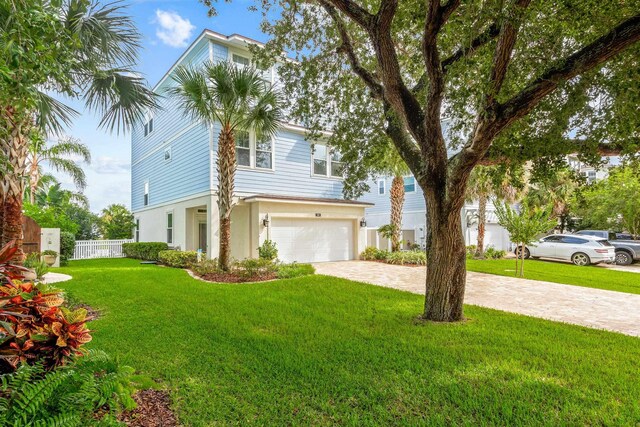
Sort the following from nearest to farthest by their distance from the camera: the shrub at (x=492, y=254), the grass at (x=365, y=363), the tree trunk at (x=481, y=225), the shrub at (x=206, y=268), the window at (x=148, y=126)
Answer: the grass at (x=365, y=363), the shrub at (x=206, y=268), the tree trunk at (x=481, y=225), the shrub at (x=492, y=254), the window at (x=148, y=126)

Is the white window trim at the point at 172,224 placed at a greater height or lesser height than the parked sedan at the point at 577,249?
greater

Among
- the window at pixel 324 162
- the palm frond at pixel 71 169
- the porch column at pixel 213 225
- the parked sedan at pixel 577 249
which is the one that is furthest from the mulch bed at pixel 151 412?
the palm frond at pixel 71 169

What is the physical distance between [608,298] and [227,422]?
386 inches

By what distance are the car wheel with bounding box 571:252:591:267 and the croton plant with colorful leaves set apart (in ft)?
67.1

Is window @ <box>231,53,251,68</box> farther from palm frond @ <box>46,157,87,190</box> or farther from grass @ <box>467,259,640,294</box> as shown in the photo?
grass @ <box>467,259,640,294</box>

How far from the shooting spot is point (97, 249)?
755 inches

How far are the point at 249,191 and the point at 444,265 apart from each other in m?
9.98

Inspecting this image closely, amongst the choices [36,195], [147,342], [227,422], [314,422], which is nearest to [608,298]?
[314,422]

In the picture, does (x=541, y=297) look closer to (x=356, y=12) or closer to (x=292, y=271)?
(x=292, y=271)

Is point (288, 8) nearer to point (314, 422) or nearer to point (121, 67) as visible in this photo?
point (121, 67)

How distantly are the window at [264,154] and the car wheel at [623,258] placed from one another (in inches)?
743

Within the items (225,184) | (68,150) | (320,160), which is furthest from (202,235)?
(68,150)

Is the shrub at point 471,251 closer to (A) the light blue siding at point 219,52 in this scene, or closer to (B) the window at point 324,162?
(B) the window at point 324,162

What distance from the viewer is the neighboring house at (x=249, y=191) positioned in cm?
1373
